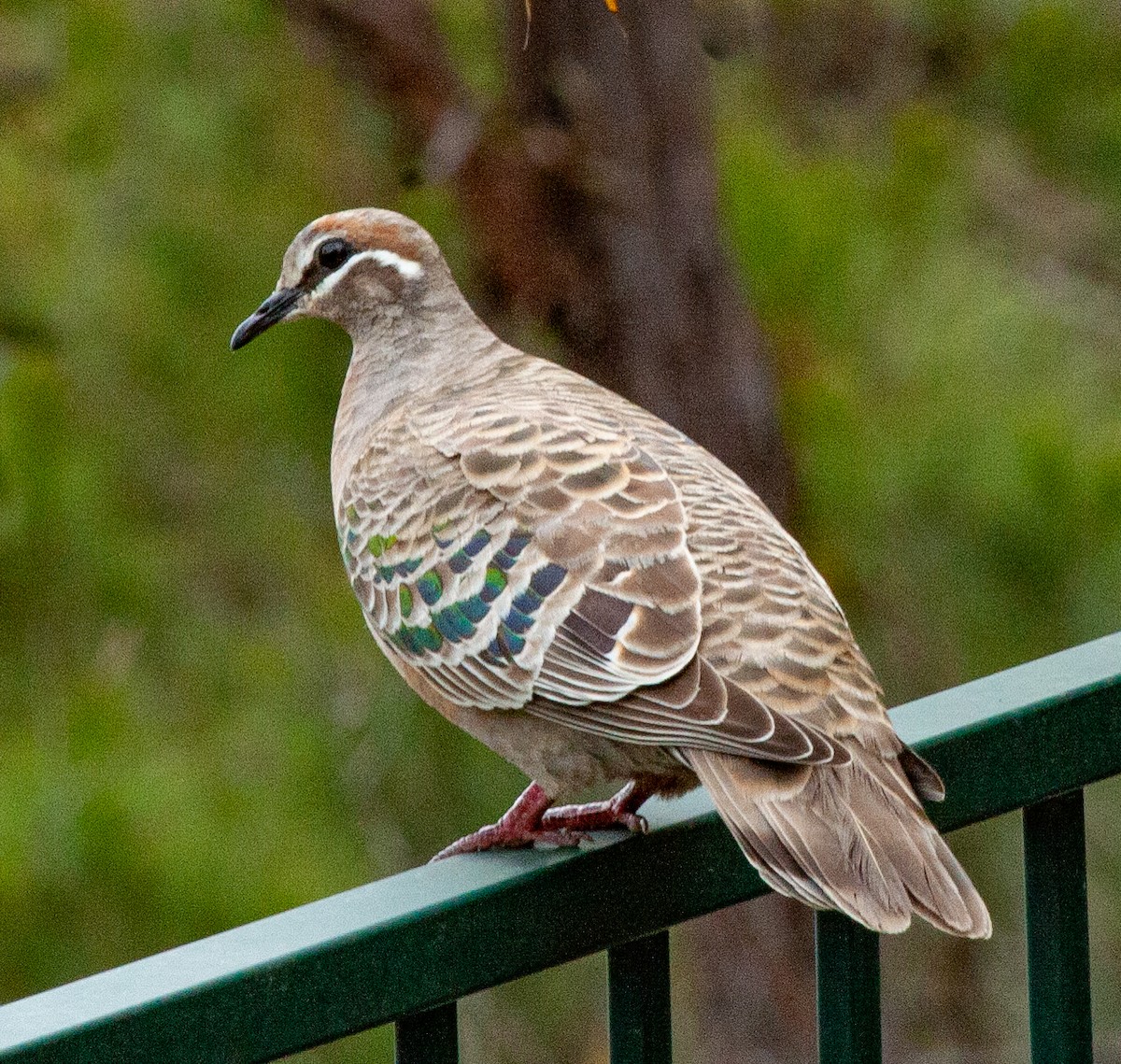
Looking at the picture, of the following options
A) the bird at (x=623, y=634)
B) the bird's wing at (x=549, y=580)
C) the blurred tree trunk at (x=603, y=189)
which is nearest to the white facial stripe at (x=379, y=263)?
the bird at (x=623, y=634)

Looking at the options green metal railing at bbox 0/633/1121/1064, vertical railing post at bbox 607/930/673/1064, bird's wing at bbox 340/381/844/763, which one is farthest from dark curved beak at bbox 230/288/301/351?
vertical railing post at bbox 607/930/673/1064

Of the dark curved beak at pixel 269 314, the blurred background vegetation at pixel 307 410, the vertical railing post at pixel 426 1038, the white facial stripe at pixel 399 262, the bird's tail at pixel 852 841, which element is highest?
the white facial stripe at pixel 399 262

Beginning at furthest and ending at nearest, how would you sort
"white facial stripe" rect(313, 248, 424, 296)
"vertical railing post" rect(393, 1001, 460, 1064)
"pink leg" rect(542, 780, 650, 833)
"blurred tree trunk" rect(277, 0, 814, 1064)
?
"blurred tree trunk" rect(277, 0, 814, 1064) → "white facial stripe" rect(313, 248, 424, 296) → "pink leg" rect(542, 780, 650, 833) → "vertical railing post" rect(393, 1001, 460, 1064)

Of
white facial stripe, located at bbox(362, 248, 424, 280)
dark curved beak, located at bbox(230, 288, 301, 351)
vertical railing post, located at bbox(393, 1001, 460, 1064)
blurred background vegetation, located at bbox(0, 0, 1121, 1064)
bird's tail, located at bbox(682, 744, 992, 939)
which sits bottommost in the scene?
blurred background vegetation, located at bbox(0, 0, 1121, 1064)

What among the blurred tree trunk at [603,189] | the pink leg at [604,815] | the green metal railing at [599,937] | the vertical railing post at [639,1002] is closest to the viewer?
the green metal railing at [599,937]

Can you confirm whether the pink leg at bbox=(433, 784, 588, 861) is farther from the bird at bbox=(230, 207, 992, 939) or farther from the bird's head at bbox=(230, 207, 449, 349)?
the bird's head at bbox=(230, 207, 449, 349)

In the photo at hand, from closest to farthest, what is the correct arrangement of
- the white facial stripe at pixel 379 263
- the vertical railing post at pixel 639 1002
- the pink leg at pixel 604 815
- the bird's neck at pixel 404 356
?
the vertical railing post at pixel 639 1002 → the pink leg at pixel 604 815 → the bird's neck at pixel 404 356 → the white facial stripe at pixel 379 263

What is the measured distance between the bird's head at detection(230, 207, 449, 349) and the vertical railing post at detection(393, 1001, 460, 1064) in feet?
4.72

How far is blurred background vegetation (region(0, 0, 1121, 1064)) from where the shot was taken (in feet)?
11.9

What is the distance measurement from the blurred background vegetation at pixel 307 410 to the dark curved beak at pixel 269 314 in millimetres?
835

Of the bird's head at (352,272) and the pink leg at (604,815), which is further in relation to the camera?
the bird's head at (352,272)

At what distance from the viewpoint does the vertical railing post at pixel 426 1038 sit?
1.68 meters

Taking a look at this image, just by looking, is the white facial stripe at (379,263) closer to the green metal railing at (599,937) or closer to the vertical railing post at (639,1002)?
the green metal railing at (599,937)

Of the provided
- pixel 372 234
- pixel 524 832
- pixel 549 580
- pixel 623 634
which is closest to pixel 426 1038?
pixel 524 832
